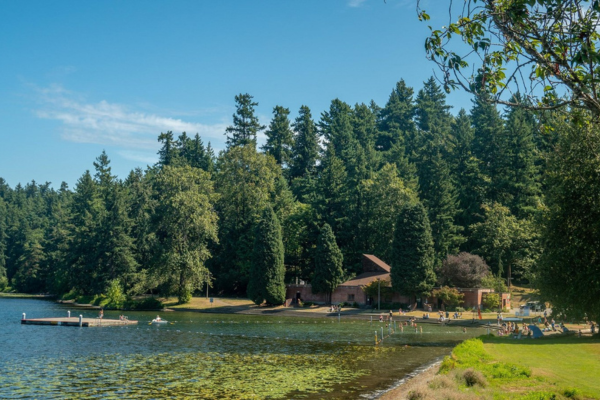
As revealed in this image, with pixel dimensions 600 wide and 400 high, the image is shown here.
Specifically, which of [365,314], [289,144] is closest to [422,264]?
[365,314]

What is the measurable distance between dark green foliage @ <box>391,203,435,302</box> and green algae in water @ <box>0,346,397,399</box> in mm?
38444

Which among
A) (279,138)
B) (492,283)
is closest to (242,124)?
(279,138)

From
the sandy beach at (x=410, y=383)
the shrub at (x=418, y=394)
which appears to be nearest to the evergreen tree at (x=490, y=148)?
the sandy beach at (x=410, y=383)

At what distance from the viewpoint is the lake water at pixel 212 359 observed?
28641 millimetres

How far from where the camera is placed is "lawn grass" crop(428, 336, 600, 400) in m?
22.2

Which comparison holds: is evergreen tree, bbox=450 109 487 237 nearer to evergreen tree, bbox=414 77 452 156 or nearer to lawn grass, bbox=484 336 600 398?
Result: evergreen tree, bbox=414 77 452 156

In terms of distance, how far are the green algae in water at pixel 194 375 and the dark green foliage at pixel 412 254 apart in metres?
38.4

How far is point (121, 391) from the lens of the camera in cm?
2809

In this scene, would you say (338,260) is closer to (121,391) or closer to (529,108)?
(121,391)

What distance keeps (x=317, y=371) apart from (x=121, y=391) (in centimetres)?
1207

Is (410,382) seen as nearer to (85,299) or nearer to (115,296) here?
(115,296)

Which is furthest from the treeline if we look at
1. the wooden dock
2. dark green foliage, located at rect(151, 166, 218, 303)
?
the wooden dock

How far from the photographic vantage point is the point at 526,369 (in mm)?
25859

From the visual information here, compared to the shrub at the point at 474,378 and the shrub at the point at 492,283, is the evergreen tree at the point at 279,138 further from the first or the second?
the shrub at the point at 474,378
